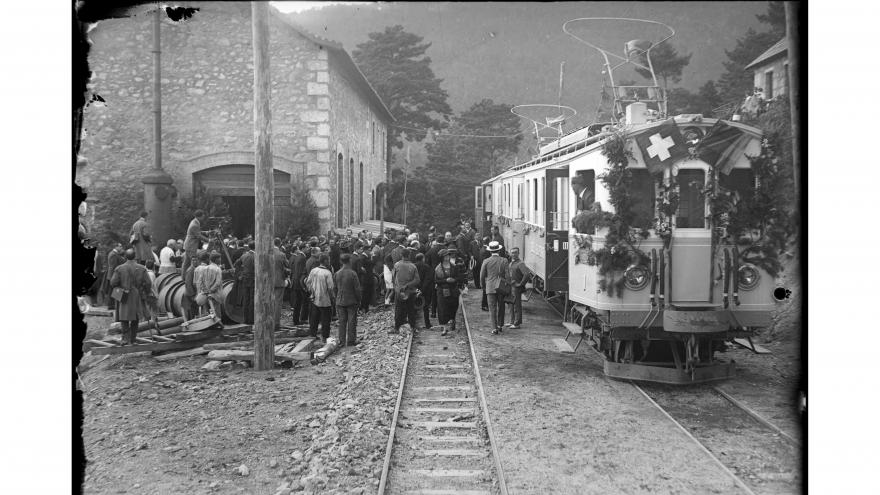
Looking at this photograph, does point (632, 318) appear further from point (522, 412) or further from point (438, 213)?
point (438, 213)

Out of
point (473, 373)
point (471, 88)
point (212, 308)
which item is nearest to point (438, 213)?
point (471, 88)

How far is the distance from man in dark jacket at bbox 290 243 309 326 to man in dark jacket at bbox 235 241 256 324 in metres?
1.00

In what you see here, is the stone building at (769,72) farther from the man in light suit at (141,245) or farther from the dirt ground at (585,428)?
the man in light suit at (141,245)

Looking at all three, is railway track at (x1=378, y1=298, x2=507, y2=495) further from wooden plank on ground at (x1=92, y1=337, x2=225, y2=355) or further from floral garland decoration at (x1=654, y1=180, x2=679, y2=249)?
wooden plank on ground at (x1=92, y1=337, x2=225, y2=355)

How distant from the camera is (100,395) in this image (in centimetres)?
919

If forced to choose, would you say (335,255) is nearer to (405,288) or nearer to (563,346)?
(405,288)

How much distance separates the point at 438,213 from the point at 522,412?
2597cm

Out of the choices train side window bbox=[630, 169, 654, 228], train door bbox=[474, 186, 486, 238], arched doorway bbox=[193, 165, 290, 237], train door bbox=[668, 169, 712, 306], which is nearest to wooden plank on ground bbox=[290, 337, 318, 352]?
train side window bbox=[630, 169, 654, 228]

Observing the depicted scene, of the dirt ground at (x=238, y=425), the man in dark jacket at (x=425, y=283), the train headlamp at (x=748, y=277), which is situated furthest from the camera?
the man in dark jacket at (x=425, y=283)

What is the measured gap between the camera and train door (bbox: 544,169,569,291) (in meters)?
Answer: 11.9

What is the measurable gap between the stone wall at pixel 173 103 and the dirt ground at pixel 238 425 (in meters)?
8.26

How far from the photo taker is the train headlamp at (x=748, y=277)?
8844mm

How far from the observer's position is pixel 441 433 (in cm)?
751

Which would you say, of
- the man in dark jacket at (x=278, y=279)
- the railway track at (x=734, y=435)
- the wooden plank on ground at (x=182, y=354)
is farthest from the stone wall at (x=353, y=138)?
the railway track at (x=734, y=435)
